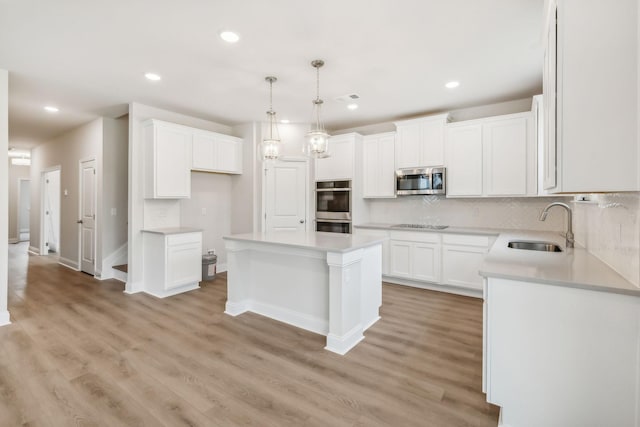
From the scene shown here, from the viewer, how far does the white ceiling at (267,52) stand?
7.54 feet

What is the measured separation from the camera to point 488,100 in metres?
4.19

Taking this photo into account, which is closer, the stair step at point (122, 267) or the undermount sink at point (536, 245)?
the undermount sink at point (536, 245)

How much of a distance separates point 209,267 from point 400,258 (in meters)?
2.96

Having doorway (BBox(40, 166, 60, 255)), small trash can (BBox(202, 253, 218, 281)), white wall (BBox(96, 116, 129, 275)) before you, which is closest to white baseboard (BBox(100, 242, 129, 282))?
white wall (BBox(96, 116, 129, 275))

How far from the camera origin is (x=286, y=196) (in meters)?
5.39

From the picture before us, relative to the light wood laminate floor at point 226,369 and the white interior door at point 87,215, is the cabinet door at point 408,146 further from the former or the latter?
the white interior door at point 87,215

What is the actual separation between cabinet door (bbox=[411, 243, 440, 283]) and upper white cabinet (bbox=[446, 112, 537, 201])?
2.75 feet

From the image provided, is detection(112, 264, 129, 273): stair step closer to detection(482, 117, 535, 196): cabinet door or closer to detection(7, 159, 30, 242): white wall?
detection(482, 117, 535, 196): cabinet door

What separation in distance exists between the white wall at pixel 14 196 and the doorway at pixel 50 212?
2.63 metres

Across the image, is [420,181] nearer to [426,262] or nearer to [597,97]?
[426,262]

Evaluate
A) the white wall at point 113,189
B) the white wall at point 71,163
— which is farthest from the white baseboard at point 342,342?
the white wall at point 71,163

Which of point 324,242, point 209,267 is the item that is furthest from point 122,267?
point 324,242

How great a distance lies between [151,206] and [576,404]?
489 cm

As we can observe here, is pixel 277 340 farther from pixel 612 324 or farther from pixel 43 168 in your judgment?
pixel 43 168
